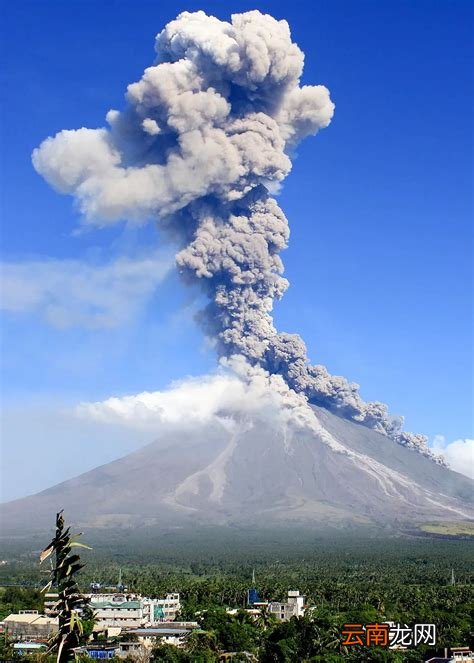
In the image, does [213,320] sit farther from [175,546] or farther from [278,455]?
[278,455]

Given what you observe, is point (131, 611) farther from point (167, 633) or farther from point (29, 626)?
point (167, 633)

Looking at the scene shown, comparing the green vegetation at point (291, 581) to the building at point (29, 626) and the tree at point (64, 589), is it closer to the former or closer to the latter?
the building at point (29, 626)

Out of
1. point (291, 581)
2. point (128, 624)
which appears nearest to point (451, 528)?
point (291, 581)

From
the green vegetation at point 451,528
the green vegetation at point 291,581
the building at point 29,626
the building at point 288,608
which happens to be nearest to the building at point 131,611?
the green vegetation at point 291,581

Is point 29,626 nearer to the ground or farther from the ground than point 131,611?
nearer to the ground

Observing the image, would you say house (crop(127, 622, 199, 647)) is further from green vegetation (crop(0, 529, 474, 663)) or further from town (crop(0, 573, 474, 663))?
green vegetation (crop(0, 529, 474, 663))

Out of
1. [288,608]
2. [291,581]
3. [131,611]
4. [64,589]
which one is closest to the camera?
[64,589]

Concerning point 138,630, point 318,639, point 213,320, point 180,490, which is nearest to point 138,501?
point 180,490
